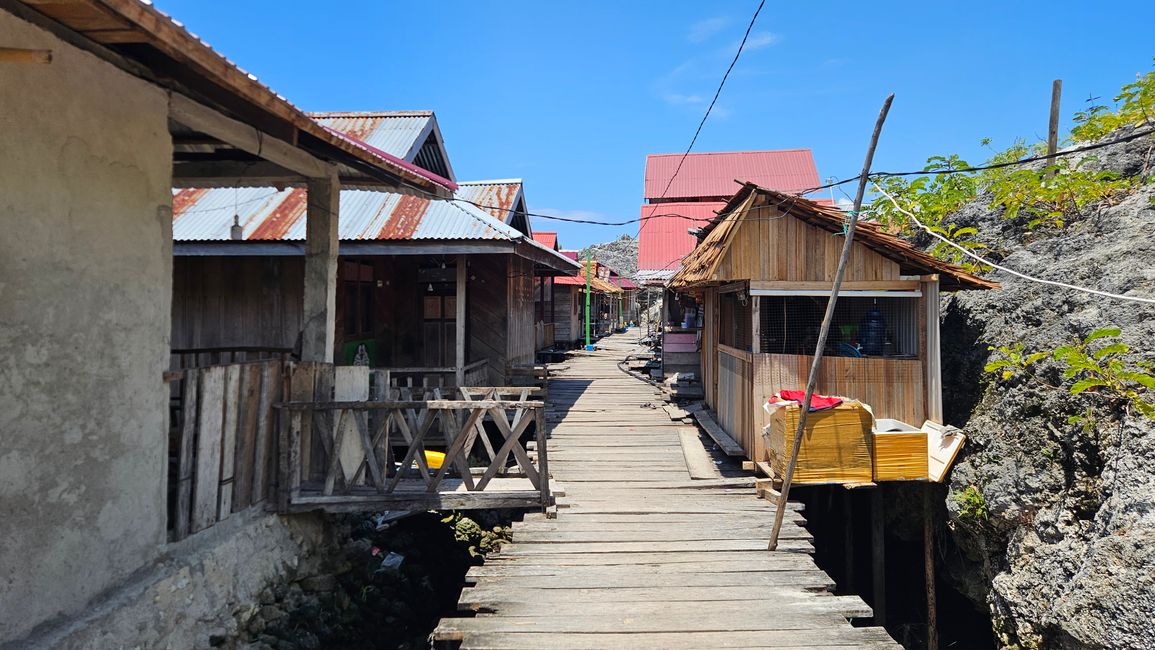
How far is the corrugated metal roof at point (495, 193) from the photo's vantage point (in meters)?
12.4

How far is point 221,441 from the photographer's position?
477cm

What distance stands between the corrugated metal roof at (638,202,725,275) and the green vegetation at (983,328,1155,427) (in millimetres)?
8890

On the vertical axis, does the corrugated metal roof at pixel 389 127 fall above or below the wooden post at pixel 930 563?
above

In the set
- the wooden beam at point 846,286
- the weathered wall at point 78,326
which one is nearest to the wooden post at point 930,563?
the wooden beam at point 846,286

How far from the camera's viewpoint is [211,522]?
184 inches

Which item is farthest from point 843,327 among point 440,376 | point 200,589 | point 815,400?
point 200,589

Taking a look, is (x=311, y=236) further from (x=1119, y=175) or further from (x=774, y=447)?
(x=1119, y=175)

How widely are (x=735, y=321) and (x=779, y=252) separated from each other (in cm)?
167

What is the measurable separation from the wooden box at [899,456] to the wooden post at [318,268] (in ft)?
19.4

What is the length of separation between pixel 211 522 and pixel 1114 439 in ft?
24.4

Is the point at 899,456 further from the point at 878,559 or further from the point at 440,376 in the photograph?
the point at 440,376

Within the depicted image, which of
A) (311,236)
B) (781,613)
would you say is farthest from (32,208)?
(781,613)

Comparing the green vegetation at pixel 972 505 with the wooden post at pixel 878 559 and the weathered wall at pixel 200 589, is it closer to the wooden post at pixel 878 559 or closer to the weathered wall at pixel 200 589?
the wooden post at pixel 878 559

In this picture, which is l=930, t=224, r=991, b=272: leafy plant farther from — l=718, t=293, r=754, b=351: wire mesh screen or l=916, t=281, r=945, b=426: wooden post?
l=718, t=293, r=754, b=351: wire mesh screen
